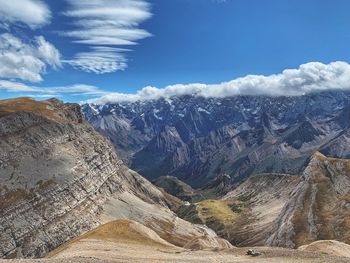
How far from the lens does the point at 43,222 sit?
167000mm

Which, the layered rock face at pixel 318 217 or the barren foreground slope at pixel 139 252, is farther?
the layered rock face at pixel 318 217

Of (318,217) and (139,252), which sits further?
(318,217)

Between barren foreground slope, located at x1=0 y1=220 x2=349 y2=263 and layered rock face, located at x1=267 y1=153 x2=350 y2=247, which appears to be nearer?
barren foreground slope, located at x1=0 y1=220 x2=349 y2=263

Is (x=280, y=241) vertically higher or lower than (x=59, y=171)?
lower

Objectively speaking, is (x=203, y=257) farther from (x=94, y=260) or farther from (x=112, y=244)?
(x=112, y=244)

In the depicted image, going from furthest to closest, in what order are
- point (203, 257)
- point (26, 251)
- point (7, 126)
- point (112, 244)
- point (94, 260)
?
point (7, 126) → point (26, 251) → point (112, 244) → point (203, 257) → point (94, 260)

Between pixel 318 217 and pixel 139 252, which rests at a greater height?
pixel 139 252

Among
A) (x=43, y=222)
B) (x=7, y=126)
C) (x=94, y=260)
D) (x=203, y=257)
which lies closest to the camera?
(x=94, y=260)

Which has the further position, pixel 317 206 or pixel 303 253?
pixel 317 206

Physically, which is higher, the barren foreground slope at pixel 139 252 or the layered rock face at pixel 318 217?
the barren foreground slope at pixel 139 252

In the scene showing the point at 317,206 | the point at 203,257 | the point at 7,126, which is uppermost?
the point at 7,126

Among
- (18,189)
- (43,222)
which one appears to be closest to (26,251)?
(43,222)

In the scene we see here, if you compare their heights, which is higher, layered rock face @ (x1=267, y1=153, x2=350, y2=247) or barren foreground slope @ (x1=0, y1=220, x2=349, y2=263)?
barren foreground slope @ (x1=0, y1=220, x2=349, y2=263)

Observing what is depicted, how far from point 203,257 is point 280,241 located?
108710mm
